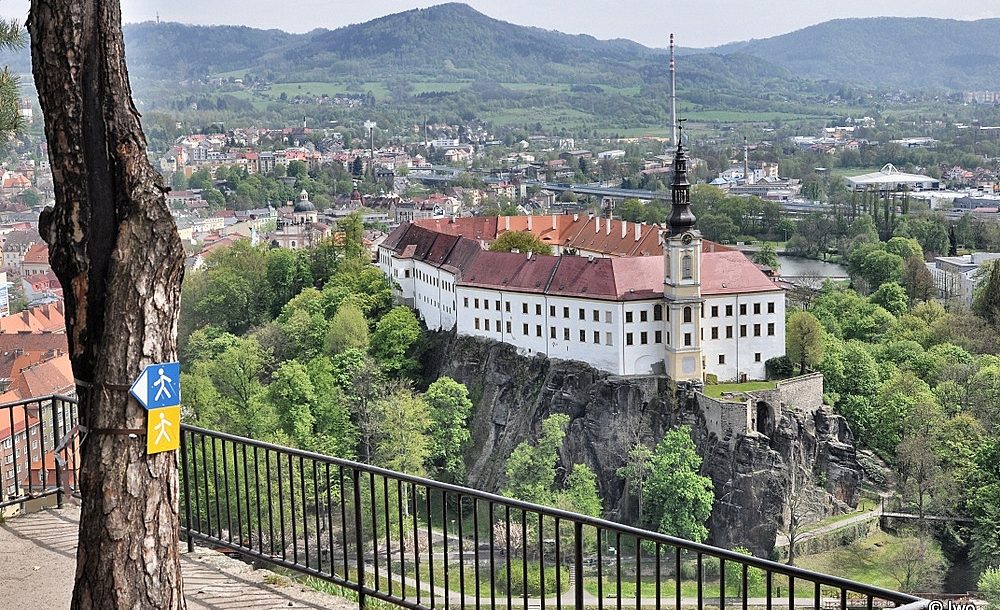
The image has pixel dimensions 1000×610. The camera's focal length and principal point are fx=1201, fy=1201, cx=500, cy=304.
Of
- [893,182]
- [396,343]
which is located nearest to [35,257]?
[396,343]

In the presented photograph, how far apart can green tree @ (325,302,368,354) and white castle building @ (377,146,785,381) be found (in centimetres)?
457

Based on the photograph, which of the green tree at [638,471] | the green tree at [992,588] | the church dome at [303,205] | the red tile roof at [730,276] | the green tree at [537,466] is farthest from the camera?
the church dome at [303,205]

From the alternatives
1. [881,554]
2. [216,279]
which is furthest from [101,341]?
[216,279]

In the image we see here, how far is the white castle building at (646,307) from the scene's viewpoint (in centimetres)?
3962

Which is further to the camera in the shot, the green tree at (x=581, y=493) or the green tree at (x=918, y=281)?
the green tree at (x=918, y=281)

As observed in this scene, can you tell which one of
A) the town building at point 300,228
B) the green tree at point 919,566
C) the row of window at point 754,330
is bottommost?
the green tree at point 919,566

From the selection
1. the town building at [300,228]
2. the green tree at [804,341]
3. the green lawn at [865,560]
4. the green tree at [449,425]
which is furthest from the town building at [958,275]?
the town building at [300,228]

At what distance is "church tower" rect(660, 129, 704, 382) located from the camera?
1549 inches

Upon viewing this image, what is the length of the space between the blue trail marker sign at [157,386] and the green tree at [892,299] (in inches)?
2229

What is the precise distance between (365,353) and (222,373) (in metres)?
5.66

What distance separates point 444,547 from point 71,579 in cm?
218

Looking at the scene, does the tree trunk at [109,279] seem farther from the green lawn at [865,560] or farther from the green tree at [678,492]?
the green tree at [678,492]

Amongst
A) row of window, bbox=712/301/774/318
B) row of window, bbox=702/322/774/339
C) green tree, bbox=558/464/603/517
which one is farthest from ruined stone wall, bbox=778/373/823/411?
green tree, bbox=558/464/603/517

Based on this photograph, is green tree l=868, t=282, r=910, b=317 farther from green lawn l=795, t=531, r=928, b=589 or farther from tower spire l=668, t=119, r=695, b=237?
green lawn l=795, t=531, r=928, b=589
